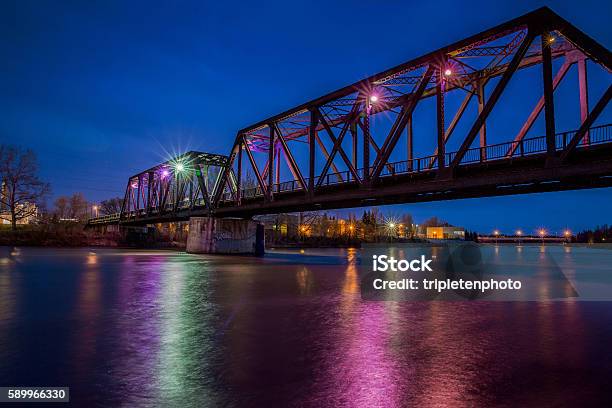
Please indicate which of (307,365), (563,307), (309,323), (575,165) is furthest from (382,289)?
(307,365)

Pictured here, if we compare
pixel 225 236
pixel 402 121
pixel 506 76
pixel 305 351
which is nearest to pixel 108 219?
pixel 225 236

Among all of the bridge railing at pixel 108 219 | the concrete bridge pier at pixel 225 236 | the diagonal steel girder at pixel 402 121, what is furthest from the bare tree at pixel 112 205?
the diagonal steel girder at pixel 402 121

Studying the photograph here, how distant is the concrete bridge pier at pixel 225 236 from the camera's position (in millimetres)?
55125

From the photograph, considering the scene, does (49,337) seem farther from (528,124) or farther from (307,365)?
(528,124)

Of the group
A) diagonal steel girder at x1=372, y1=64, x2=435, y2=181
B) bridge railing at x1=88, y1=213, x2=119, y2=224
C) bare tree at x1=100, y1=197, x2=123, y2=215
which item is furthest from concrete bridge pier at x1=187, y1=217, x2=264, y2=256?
bare tree at x1=100, y1=197, x2=123, y2=215

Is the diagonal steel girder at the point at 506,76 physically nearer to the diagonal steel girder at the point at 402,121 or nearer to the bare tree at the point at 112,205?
the diagonal steel girder at the point at 402,121

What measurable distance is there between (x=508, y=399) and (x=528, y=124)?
22.4 meters

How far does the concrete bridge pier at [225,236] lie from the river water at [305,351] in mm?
38609

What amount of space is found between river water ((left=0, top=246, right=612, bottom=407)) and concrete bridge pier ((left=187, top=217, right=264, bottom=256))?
3861 centimetres

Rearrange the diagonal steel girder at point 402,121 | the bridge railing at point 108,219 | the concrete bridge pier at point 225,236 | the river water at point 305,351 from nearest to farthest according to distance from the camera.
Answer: the river water at point 305,351
the diagonal steel girder at point 402,121
the concrete bridge pier at point 225,236
the bridge railing at point 108,219

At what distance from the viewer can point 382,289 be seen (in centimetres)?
2088

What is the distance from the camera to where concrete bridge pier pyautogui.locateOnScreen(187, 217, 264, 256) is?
55.1 meters

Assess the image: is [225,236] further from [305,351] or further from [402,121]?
[305,351]

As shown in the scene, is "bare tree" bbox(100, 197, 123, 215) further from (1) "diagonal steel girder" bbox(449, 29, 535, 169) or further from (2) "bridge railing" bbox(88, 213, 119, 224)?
(1) "diagonal steel girder" bbox(449, 29, 535, 169)
